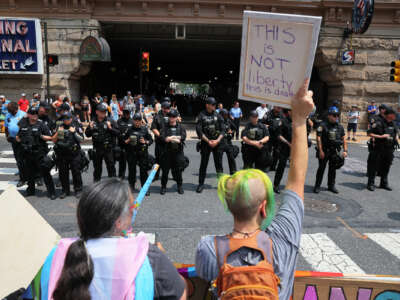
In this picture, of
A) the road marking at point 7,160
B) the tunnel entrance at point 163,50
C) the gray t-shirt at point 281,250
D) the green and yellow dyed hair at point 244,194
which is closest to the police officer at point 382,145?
the gray t-shirt at point 281,250

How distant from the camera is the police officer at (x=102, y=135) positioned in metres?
7.20

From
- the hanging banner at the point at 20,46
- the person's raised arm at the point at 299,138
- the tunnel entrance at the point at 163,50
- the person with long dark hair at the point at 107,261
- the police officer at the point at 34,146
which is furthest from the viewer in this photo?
the tunnel entrance at the point at 163,50

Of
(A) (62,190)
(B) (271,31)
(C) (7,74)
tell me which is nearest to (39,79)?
(C) (7,74)

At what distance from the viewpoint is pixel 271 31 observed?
6.80 feet

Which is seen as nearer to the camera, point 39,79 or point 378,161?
point 378,161

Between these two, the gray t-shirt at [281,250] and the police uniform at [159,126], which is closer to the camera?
the gray t-shirt at [281,250]

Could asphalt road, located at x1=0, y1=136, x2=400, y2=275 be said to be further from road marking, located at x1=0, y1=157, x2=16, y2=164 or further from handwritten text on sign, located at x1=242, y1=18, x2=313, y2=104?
handwritten text on sign, located at x1=242, y1=18, x2=313, y2=104

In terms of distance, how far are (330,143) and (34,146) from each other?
255 inches

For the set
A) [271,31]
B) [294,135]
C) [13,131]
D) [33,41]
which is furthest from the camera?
[33,41]

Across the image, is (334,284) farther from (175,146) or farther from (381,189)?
(381,189)

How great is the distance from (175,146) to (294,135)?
531 cm

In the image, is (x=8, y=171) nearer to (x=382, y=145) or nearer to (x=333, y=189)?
(x=333, y=189)

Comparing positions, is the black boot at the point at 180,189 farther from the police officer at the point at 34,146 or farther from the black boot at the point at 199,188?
the police officer at the point at 34,146

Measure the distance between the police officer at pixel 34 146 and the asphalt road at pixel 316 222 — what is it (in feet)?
1.72
